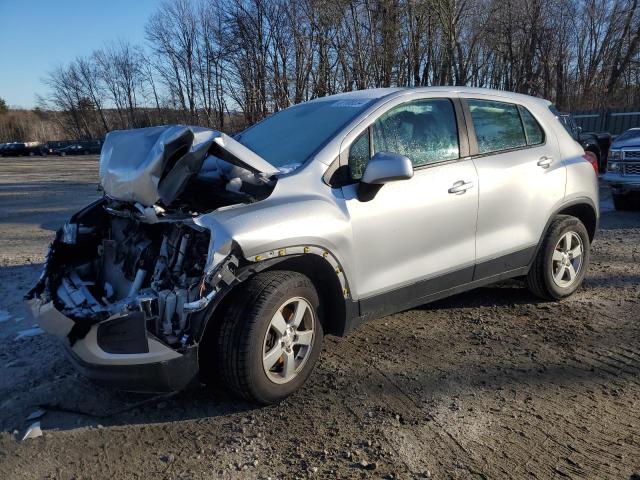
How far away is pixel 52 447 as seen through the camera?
8.84 ft

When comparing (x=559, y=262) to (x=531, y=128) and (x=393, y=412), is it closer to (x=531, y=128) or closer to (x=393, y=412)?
(x=531, y=128)

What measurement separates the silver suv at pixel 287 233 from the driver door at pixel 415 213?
0.01m

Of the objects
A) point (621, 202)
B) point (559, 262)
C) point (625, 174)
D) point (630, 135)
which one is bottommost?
point (621, 202)

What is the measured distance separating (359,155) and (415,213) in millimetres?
547

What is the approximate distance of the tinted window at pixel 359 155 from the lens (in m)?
3.31

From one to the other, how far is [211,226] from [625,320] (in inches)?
139

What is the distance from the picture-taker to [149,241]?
3.18 m

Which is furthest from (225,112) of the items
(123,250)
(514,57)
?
(123,250)

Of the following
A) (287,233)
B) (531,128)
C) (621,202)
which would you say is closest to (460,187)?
(531,128)

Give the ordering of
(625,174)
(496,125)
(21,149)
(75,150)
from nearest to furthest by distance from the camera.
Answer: (496,125) → (625,174) → (21,149) → (75,150)

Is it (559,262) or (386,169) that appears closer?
(386,169)

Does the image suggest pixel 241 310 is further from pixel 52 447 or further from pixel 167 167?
pixel 52 447

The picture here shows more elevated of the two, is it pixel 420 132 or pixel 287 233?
pixel 420 132

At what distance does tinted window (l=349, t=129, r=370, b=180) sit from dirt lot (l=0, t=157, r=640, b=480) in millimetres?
1330
